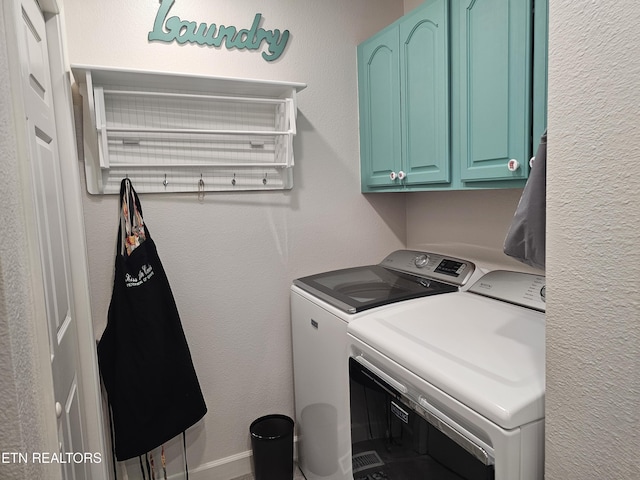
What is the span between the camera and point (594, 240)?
2.39 ft

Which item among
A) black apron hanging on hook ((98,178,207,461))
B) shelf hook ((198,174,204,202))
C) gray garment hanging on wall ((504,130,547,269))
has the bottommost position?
black apron hanging on hook ((98,178,207,461))

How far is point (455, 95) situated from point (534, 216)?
33.6 inches

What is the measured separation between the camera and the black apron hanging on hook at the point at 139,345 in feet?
5.82

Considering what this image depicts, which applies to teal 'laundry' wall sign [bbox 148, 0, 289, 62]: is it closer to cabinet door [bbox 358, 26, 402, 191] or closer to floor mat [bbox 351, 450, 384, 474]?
cabinet door [bbox 358, 26, 402, 191]

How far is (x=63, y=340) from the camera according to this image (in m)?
1.35

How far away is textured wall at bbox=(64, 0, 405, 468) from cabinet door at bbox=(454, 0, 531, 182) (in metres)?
0.76

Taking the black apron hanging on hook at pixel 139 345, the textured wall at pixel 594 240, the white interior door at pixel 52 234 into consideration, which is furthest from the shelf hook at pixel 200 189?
the textured wall at pixel 594 240

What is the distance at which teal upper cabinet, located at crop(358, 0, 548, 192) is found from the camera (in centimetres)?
134

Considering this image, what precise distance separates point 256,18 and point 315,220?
1.00 metres

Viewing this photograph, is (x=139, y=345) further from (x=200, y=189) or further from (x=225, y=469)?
(x=225, y=469)

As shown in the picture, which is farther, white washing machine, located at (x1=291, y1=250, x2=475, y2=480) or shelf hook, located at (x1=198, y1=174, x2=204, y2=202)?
shelf hook, located at (x1=198, y1=174, x2=204, y2=202)

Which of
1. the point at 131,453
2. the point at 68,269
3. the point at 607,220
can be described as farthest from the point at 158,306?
the point at 607,220

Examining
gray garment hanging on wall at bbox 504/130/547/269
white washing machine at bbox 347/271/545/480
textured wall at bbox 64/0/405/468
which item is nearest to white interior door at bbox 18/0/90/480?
textured wall at bbox 64/0/405/468

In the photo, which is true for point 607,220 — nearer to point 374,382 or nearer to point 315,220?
point 374,382
